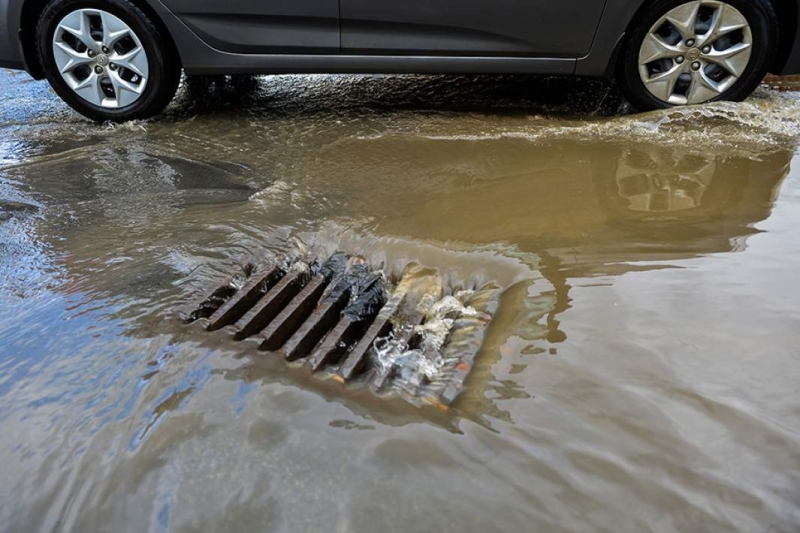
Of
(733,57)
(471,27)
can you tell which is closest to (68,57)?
(471,27)

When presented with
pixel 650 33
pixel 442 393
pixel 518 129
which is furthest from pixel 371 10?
pixel 442 393

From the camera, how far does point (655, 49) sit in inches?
136

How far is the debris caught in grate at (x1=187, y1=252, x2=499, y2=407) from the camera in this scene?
1.76 m

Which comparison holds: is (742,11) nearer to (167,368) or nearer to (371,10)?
(371,10)

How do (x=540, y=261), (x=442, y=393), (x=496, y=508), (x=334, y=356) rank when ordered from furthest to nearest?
(x=540, y=261)
(x=334, y=356)
(x=442, y=393)
(x=496, y=508)

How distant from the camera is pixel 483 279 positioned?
2.19 m

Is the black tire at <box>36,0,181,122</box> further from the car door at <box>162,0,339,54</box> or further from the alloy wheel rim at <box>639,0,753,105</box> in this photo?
the alloy wheel rim at <box>639,0,753,105</box>

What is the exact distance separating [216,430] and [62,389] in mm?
514

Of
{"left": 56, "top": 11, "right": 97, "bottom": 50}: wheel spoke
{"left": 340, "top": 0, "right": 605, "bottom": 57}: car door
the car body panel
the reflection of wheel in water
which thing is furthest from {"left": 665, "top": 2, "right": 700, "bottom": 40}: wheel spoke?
the car body panel

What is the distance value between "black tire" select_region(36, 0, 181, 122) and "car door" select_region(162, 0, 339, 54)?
0.73 feet

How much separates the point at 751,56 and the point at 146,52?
11.7 ft

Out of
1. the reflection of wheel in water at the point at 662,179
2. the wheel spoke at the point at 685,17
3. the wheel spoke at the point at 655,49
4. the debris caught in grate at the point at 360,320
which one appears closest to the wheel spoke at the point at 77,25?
the debris caught in grate at the point at 360,320

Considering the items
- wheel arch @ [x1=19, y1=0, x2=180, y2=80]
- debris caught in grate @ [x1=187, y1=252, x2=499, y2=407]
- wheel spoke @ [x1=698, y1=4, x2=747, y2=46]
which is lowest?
debris caught in grate @ [x1=187, y1=252, x2=499, y2=407]

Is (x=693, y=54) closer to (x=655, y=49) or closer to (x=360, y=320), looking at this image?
(x=655, y=49)
